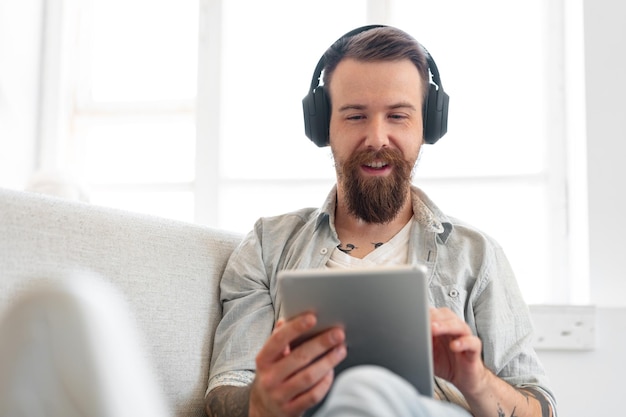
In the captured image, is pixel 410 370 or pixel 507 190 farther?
pixel 507 190

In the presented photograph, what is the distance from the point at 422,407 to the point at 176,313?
68 cm

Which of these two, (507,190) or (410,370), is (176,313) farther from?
(507,190)

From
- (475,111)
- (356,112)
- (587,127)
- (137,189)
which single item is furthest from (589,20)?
(137,189)

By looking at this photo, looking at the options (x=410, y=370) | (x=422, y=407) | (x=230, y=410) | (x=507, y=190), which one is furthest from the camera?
(x=507, y=190)

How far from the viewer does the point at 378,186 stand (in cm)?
142

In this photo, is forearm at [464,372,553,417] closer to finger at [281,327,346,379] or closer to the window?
finger at [281,327,346,379]

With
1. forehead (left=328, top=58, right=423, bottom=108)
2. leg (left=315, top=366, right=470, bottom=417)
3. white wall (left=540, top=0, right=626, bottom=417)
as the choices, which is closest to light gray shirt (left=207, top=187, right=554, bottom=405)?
forehead (left=328, top=58, right=423, bottom=108)

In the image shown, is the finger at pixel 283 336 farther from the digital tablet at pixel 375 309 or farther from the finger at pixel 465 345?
the finger at pixel 465 345

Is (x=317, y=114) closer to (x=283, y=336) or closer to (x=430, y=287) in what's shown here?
(x=430, y=287)

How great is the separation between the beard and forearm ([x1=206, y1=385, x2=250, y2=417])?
16.7 inches

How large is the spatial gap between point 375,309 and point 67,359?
13.8 inches

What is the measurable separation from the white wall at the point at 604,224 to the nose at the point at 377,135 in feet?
3.10

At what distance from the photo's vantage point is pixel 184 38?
2934 millimetres

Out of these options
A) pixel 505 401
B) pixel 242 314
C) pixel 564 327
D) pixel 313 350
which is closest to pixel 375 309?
pixel 313 350
